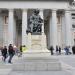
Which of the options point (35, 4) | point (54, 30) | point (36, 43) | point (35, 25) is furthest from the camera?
point (35, 4)

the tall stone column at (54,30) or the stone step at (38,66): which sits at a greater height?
the tall stone column at (54,30)

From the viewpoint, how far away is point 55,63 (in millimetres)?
18094

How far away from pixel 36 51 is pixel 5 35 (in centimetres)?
4560

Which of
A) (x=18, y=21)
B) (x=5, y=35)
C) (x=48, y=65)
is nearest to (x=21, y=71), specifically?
(x=48, y=65)

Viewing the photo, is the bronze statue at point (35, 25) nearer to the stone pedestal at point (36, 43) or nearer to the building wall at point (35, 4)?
the stone pedestal at point (36, 43)

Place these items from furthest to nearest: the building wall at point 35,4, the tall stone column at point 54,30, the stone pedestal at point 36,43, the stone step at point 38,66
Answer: the building wall at point 35,4 → the tall stone column at point 54,30 → the stone pedestal at point 36,43 → the stone step at point 38,66

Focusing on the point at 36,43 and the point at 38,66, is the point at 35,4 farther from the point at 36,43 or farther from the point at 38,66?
the point at 38,66

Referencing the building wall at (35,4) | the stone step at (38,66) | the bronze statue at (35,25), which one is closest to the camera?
the stone step at (38,66)

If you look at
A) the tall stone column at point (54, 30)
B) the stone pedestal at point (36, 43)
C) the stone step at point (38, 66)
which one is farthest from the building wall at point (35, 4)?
the stone step at point (38, 66)

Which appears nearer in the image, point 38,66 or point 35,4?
point 38,66

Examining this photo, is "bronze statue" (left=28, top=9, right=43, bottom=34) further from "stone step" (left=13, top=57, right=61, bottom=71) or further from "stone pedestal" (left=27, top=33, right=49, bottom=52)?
"stone step" (left=13, top=57, right=61, bottom=71)

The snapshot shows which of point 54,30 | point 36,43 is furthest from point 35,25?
point 54,30

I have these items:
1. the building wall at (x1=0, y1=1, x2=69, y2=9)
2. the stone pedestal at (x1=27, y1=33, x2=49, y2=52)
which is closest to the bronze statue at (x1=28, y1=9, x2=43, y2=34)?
the stone pedestal at (x1=27, y1=33, x2=49, y2=52)

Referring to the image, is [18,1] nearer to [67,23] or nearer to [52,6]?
[52,6]
